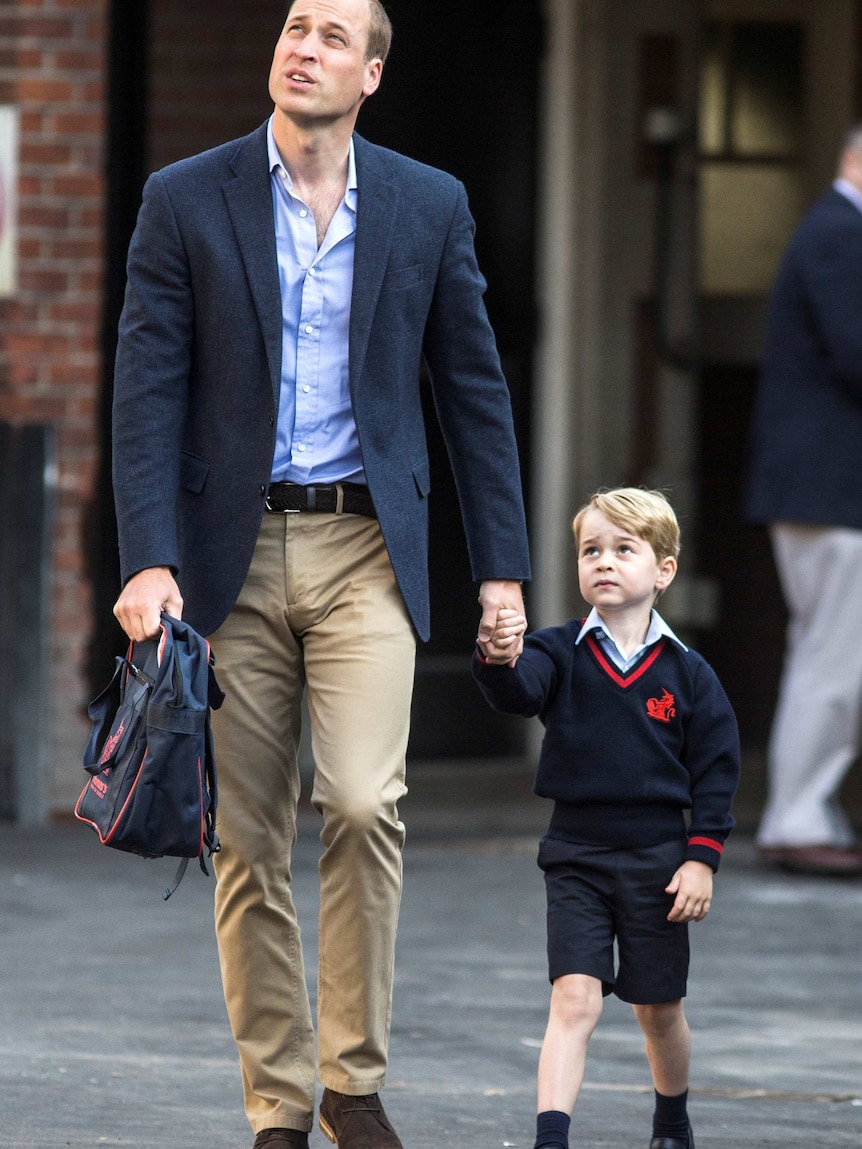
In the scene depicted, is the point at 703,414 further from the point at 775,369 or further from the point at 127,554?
the point at 127,554

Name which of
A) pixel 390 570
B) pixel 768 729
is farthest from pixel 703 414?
pixel 390 570

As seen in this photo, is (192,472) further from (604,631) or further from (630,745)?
(630,745)

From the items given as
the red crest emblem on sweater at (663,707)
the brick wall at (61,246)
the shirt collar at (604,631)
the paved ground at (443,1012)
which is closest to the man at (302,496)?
the shirt collar at (604,631)

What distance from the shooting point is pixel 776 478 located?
7.20m

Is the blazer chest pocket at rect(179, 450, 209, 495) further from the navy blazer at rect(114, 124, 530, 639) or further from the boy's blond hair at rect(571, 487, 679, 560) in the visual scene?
the boy's blond hair at rect(571, 487, 679, 560)

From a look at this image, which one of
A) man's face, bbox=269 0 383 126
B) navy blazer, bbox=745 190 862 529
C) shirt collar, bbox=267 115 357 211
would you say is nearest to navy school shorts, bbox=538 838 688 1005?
shirt collar, bbox=267 115 357 211

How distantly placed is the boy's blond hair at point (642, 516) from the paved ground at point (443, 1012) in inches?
47.8

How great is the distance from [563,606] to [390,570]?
15.7 ft

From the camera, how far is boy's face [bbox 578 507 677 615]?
3975 mm

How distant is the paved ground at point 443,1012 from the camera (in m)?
4.41

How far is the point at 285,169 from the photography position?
4.02 meters

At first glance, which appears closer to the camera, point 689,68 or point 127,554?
point 127,554

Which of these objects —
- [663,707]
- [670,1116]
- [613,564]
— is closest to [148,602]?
[613,564]

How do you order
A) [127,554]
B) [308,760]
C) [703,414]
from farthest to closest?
[703,414]
[308,760]
[127,554]
